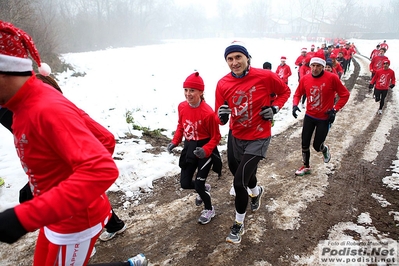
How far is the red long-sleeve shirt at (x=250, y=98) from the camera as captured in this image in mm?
3359

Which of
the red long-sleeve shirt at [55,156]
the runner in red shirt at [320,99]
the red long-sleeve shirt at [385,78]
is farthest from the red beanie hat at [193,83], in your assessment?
the red long-sleeve shirt at [385,78]

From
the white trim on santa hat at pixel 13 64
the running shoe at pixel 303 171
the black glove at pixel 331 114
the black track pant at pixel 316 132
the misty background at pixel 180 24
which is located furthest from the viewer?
the misty background at pixel 180 24

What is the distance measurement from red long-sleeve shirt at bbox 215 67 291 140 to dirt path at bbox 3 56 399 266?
54.5 inches

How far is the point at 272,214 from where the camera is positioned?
4.04 m

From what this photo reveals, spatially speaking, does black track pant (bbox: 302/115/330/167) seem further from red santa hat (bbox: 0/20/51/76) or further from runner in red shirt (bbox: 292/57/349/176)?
red santa hat (bbox: 0/20/51/76)

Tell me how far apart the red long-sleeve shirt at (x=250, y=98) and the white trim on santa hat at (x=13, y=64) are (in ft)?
8.05

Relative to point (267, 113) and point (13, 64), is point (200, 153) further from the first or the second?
point (13, 64)

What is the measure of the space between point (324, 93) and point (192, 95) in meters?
2.86

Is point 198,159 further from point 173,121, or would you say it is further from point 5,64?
point 173,121

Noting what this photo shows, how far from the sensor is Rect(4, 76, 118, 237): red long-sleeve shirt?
120cm

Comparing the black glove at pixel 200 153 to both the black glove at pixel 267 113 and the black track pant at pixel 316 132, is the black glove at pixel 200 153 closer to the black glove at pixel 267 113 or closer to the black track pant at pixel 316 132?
the black glove at pixel 267 113

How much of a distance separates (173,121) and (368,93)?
959 centimetres

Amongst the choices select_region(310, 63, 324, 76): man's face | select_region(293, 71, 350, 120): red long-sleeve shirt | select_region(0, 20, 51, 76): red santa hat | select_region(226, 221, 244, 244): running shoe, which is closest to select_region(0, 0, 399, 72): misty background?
select_region(310, 63, 324, 76): man's face

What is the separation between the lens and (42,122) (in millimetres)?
1336
